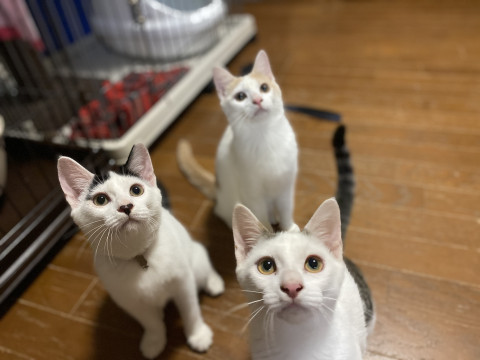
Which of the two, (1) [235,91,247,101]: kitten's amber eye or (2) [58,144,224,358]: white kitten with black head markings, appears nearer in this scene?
(2) [58,144,224,358]: white kitten with black head markings

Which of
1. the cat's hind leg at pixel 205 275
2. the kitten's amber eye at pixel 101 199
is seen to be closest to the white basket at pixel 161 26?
the cat's hind leg at pixel 205 275

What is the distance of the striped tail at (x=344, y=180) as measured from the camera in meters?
1.06

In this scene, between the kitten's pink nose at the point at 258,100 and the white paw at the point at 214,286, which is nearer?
the kitten's pink nose at the point at 258,100

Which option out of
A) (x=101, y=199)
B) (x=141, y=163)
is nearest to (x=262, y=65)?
(x=141, y=163)

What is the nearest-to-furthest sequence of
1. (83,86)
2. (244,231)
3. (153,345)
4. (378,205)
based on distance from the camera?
(244,231) → (153,345) → (378,205) → (83,86)

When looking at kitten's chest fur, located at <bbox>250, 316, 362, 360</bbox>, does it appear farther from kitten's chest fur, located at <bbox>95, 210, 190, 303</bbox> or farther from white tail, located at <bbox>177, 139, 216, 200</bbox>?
white tail, located at <bbox>177, 139, 216, 200</bbox>

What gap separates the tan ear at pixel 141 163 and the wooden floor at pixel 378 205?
1.61 ft

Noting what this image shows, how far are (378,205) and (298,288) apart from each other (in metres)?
0.90

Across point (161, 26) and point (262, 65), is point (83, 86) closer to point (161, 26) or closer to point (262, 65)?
point (161, 26)

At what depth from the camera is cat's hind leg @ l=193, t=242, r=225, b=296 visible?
1.04m

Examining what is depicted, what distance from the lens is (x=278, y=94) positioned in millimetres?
907

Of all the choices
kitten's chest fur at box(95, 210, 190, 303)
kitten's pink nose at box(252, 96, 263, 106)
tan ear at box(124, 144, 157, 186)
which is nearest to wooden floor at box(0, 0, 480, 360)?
kitten's chest fur at box(95, 210, 190, 303)

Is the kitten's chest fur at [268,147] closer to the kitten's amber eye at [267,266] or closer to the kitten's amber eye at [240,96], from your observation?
the kitten's amber eye at [240,96]

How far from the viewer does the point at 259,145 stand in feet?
3.13
